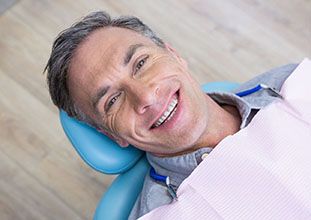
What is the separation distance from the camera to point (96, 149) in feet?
4.09

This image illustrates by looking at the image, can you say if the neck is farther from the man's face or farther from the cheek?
the cheek

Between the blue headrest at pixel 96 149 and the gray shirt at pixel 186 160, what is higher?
A: the gray shirt at pixel 186 160

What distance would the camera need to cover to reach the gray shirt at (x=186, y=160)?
44.7 inches

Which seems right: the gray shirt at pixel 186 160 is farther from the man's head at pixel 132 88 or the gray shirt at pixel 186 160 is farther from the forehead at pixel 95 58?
the forehead at pixel 95 58

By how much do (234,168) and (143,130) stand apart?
0.22 metres

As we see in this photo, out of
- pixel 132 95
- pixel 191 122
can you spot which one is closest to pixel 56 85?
pixel 132 95

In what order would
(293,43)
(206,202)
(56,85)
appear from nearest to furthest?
(206,202) < (56,85) < (293,43)

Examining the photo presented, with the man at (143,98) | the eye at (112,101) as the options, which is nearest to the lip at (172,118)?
the man at (143,98)

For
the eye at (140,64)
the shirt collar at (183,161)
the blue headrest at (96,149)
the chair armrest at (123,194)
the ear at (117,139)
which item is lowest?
the chair armrest at (123,194)

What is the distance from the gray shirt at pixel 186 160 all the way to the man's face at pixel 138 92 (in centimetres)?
3

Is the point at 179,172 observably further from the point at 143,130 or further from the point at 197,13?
the point at 197,13

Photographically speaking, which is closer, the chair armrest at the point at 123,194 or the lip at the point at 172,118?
the lip at the point at 172,118

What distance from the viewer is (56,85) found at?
1.21 meters

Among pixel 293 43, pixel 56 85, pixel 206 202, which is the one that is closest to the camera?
pixel 206 202
